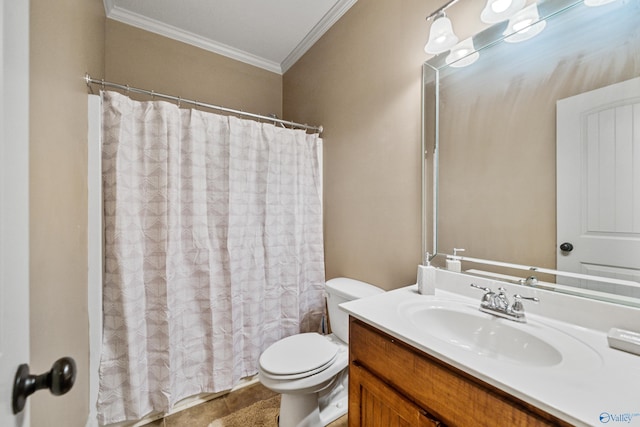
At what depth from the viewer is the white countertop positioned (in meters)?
0.49

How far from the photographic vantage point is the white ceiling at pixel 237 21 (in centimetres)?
181

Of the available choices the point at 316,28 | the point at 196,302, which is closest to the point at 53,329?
the point at 196,302

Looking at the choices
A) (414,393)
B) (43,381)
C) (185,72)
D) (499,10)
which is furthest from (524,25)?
(185,72)

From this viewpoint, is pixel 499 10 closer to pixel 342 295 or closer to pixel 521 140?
pixel 521 140

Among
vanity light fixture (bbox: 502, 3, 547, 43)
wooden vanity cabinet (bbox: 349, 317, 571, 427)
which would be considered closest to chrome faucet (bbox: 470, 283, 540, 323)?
wooden vanity cabinet (bbox: 349, 317, 571, 427)

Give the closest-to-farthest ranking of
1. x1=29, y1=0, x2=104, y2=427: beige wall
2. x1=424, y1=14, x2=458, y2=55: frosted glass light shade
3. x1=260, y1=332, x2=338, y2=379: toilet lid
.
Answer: x1=29, y1=0, x2=104, y2=427: beige wall, x1=424, y1=14, x2=458, y2=55: frosted glass light shade, x1=260, y1=332, x2=338, y2=379: toilet lid

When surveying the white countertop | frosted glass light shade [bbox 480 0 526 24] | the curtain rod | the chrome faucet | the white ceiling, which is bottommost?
the white countertop

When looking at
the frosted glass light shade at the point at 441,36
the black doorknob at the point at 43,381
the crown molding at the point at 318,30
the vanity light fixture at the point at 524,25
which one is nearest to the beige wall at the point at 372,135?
the crown molding at the point at 318,30

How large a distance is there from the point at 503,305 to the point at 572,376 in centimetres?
34

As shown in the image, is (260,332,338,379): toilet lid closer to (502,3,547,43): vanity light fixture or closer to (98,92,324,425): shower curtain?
(98,92,324,425): shower curtain

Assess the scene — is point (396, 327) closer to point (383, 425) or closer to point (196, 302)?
point (383, 425)

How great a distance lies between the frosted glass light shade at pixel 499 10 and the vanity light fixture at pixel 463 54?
11 centimetres

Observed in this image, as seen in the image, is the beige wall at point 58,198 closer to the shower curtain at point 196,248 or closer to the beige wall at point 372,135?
the shower curtain at point 196,248

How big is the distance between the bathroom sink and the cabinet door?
207 mm
